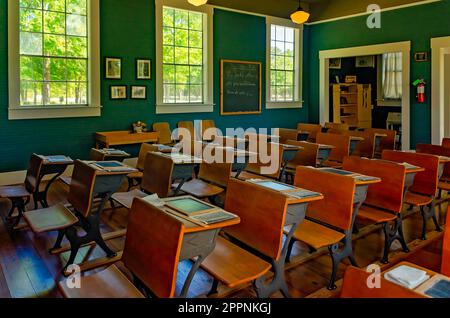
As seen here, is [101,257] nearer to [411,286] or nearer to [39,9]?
[411,286]

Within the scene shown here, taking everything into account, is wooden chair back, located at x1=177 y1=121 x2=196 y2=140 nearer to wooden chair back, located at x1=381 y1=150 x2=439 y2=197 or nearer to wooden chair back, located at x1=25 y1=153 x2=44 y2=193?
wooden chair back, located at x1=25 y1=153 x2=44 y2=193

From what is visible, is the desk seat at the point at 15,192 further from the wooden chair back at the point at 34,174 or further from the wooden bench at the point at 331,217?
the wooden bench at the point at 331,217

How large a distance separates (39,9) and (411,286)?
6.22 m

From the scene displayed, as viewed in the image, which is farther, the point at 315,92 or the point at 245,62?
the point at 315,92

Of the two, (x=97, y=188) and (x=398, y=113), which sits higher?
(x=398, y=113)

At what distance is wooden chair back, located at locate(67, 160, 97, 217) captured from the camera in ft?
9.41

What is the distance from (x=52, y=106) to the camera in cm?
610

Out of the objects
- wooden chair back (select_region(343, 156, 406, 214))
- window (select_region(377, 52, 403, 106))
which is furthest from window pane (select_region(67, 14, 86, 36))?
window (select_region(377, 52, 403, 106))

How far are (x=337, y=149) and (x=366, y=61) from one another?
22.6 ft

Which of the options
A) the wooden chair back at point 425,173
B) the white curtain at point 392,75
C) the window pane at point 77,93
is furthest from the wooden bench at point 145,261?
the white curtain at point 392,75

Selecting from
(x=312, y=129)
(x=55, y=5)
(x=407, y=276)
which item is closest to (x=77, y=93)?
(x=55, y=5)

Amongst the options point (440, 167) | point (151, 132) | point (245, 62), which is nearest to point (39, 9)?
point (151, 132)

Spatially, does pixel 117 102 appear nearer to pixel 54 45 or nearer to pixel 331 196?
pixel 54 45

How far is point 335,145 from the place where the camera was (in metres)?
5.36
